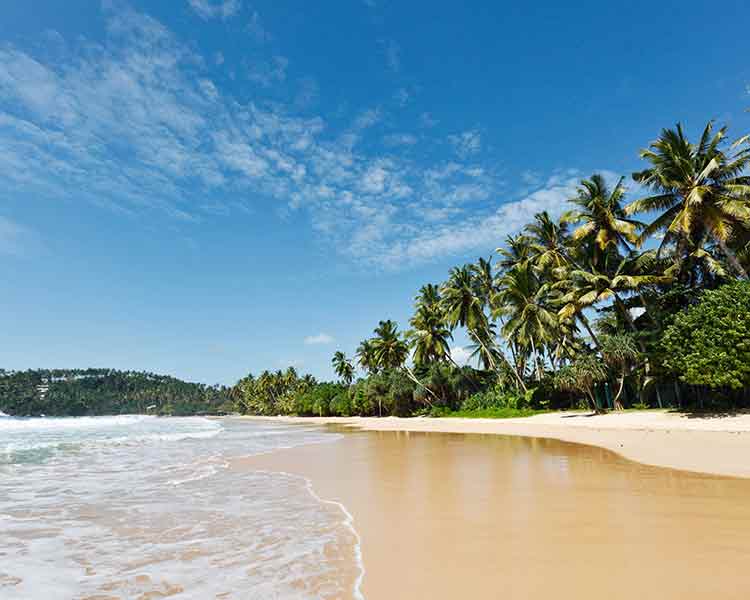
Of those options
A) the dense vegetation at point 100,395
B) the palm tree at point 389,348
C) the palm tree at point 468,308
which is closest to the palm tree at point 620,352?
the palm tree at point 468,308

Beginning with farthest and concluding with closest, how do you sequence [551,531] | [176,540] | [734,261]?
1. [734,261]
2. [176,540]
3. [551,531]

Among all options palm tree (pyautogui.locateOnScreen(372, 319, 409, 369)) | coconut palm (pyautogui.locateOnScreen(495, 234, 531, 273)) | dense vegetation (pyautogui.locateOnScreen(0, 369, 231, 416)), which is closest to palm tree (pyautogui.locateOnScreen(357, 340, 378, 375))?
palm tree (pyautogui.locateOnScreen(372, 319, 409, 369))

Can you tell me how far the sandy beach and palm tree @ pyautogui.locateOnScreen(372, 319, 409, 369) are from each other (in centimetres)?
4314

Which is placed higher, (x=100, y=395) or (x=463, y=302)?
(x=463, y=302)

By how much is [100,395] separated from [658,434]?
19476 cm

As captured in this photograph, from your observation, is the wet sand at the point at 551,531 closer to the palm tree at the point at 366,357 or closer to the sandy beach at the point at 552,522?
the sandy beach at the point at 552,522

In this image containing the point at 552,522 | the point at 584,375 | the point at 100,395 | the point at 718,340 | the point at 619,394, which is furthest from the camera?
the point at 100,395

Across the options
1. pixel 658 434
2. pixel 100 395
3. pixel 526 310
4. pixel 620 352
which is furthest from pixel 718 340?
pixel 100 395

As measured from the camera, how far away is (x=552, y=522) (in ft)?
19.5

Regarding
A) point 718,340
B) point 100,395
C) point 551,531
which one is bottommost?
point 551,531

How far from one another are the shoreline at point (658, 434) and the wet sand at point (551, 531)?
1220mm

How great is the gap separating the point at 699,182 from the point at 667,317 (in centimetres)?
695

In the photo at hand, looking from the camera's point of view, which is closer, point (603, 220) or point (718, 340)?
point (718, 340)

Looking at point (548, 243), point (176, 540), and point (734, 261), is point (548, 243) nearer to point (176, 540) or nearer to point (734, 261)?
point (734, 261)
